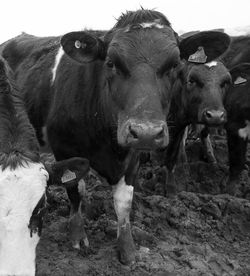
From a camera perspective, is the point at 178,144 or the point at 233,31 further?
the point at 233,31

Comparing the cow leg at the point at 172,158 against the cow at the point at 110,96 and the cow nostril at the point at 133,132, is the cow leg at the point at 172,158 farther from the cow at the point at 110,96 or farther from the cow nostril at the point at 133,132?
the cow nostril at the point at 133,132

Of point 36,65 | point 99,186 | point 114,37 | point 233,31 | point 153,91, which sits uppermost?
point 114,37

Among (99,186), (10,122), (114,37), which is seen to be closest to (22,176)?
(10,122)

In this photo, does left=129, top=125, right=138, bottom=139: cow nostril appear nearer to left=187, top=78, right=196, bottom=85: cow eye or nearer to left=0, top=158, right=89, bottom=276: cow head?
left=0, top=158, right=89, bottom=276: cow head

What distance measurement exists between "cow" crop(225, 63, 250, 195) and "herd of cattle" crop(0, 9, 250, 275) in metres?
0.06

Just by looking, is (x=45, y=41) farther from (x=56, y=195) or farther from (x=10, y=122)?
(x=10, y=122)

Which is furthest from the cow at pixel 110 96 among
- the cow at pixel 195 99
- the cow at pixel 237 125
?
the cow at pixel 237 125

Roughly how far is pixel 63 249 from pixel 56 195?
131cm

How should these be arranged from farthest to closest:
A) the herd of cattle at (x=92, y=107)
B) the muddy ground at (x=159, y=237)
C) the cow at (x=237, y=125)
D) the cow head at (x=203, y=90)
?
the cow at (x=237, y=125)
the cow head at (x=203, y=90)
the muddy ground at (x=159, y=237)
the herd of cattle at (x=92, y=107)

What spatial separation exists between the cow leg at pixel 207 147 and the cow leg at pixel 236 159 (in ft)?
2.98

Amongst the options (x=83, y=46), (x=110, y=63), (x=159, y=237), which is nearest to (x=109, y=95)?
(x=110, y=63)

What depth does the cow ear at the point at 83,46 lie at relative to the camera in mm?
5027

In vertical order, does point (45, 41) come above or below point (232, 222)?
above

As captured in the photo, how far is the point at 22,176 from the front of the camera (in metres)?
4.00
